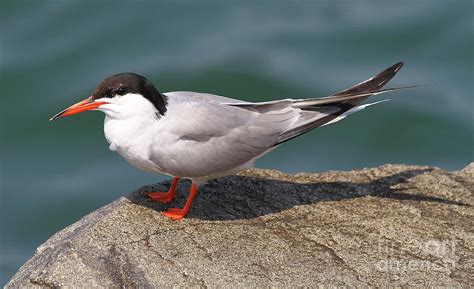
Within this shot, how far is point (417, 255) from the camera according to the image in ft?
15.1

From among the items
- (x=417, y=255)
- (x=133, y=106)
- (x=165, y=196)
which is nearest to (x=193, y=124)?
(x=133, y=106)

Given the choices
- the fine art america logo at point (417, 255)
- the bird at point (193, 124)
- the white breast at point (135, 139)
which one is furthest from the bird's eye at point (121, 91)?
the fine art america logo at point (417, 255)

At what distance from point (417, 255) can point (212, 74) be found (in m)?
4.79

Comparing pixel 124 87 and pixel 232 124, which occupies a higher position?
pixel 124 87

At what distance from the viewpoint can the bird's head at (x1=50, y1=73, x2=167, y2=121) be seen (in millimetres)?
4945

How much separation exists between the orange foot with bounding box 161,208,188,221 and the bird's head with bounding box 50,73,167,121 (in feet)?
1.85

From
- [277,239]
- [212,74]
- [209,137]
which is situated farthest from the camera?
[212,74]

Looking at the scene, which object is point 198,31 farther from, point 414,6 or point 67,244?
point 67,244

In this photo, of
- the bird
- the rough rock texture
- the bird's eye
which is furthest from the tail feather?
the bird's eye

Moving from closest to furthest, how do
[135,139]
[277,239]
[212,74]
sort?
[277,239] < [135,139] < [212,74]

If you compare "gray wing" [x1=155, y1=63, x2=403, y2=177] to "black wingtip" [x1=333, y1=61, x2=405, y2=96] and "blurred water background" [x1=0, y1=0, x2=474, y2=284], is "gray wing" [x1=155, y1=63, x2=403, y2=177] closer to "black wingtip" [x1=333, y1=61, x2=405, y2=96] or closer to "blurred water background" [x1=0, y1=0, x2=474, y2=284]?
"black wingtip" [x1=333, y1=61, x2=405, y2=96]

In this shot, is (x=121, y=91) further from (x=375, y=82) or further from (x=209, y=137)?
(x=375, y=82)

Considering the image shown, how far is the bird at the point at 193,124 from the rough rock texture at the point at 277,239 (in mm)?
237

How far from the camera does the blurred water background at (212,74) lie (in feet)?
27.6
